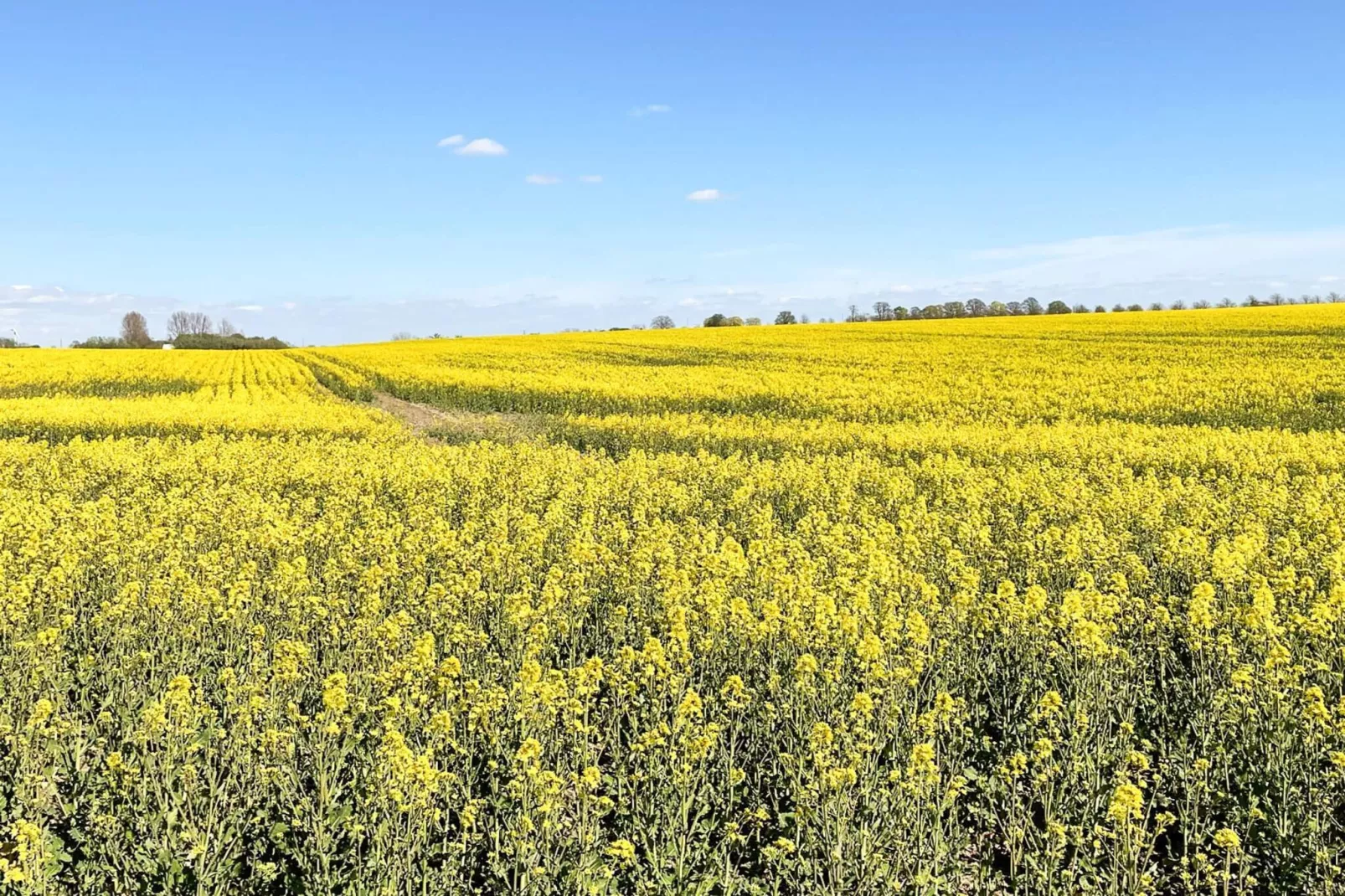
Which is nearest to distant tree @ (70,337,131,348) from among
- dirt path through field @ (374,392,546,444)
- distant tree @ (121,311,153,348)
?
distant tree @ (121,311,153,348)

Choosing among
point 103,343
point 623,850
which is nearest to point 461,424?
point 623,850

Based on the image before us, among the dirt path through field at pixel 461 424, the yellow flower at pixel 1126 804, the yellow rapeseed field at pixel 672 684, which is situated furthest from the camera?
the dirt path through field at pixel 461 424

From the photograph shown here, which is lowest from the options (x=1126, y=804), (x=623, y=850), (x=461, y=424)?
(x=623, y=850)

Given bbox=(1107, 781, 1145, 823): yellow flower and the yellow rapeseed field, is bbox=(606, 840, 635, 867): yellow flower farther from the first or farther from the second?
bbox=(1107, 781, 1145, 823): yellow flower

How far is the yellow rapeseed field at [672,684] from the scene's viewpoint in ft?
15.0

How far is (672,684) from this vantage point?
18.4 feet

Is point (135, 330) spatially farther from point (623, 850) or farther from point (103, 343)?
point (623, 850)

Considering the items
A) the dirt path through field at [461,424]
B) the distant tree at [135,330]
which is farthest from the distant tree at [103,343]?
the dirt path through field at [461,424]

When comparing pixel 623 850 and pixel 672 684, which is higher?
pixel 672 684

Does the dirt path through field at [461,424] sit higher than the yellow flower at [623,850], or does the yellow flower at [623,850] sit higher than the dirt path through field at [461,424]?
the dirt path through field at [461,424]

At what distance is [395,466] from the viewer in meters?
A: 14.8

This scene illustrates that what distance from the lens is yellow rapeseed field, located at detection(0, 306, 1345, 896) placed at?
4.56m

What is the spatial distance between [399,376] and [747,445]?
25443 mm

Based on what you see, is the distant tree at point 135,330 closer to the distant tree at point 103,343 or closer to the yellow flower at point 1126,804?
A: the distant tree at point 103,343
